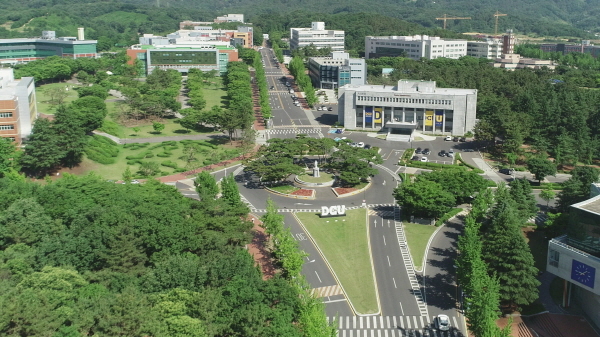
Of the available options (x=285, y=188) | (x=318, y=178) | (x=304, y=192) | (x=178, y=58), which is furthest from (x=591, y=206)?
(x=178, y=58)

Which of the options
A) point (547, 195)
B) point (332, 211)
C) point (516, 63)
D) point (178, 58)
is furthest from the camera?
point (516, 63)

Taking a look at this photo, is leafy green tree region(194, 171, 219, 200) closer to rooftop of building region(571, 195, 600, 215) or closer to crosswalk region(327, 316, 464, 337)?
crosswalk region(327, 316, 464, 337)

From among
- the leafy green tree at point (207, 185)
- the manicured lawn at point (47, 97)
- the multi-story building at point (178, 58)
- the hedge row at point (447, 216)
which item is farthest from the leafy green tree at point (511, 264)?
the multi-story building at point (178, 58)

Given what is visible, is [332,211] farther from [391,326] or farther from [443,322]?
[443,322]

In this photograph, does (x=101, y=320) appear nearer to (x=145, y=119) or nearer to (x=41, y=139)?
(x=41, y=139)

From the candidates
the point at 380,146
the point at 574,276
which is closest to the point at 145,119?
the point at 380,146

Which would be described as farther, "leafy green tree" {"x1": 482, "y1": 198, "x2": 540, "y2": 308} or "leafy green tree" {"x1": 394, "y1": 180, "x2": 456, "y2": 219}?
"leafy green tree" {"x1": 394, "y1": 180, "x2": 456, "y2": 219}

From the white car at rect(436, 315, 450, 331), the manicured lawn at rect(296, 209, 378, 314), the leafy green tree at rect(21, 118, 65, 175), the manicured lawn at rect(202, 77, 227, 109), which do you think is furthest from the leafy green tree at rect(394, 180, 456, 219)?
the manicured lawn at rect(202, 77, 227, 109)

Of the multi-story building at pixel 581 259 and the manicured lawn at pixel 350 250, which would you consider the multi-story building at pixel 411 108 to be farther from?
the multi-story building at pixel 581 259
